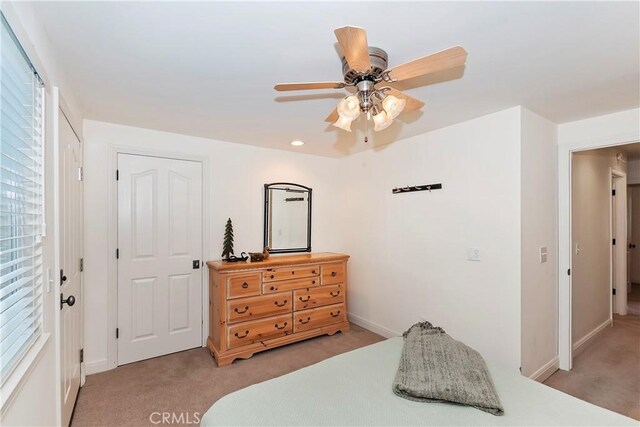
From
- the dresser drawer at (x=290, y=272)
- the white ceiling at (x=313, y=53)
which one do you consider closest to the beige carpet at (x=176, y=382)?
the dresser drawer at (x=290, y=272)

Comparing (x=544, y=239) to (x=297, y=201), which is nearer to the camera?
(x=544, y=239)

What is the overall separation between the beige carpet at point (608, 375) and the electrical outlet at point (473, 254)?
120 cm

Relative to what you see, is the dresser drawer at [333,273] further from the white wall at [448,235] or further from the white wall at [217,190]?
the white wall at [217,190]

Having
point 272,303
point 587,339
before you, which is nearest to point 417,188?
point 272,303

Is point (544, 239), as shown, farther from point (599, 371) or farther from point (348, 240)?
point (348, 240)

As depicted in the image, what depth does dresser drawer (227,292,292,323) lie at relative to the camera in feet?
9.68

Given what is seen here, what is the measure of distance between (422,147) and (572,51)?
1.60m

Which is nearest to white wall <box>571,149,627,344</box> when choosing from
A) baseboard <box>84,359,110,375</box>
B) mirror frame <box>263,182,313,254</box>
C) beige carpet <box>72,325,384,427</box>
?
beige carpet <box>72,325,384,427</box>

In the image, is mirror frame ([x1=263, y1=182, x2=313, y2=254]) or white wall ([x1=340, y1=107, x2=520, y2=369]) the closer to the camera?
white wall ([x1=340, y1=107, x2=520, y2=369])

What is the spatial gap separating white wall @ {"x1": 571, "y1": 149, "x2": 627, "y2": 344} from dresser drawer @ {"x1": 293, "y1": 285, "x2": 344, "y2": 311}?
8.06 feet

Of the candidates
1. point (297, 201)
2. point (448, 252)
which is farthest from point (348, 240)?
point (448, 252)

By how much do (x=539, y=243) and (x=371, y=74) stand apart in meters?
2.22

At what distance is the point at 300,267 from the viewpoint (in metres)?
3.40

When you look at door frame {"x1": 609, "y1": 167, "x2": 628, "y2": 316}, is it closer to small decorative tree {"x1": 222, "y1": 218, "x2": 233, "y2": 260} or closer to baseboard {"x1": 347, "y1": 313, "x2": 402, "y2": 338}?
baseboard {"x1": 347, "y1": 313, "x2": 402, "y2": 338}
